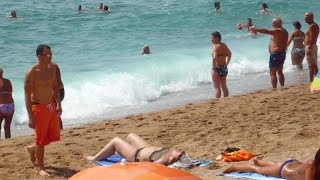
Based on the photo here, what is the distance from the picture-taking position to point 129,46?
2016cm

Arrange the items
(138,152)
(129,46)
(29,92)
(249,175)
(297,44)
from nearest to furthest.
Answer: (249,175)
(29,92)
(138,152)
(297,44)
(129,46)

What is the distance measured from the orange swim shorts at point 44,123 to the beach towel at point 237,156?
5.97ft

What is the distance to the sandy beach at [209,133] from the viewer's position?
296 inches

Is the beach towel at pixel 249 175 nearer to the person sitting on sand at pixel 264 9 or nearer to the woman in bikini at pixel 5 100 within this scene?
the woman in bikini at pixel 5 100

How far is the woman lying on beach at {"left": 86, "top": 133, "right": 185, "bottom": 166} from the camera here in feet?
22.0

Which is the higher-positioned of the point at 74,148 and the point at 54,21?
the point at 54,21

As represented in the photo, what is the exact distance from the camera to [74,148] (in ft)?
27.5

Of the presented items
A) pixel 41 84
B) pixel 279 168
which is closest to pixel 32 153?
pixel 41 84

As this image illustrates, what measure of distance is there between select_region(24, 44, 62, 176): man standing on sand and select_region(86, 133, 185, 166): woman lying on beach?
0.66m

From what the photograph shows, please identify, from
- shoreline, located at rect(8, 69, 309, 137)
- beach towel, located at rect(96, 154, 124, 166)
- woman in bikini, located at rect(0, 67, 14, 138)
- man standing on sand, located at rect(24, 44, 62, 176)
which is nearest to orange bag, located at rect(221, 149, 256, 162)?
beach towel, located at rect(96, 154, 124, 166)

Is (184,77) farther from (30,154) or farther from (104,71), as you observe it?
(30,154)

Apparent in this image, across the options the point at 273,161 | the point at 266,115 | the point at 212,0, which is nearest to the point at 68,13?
the point at 212,0

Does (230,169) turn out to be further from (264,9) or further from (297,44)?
(264,9)

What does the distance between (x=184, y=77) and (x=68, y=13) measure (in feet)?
33.0
